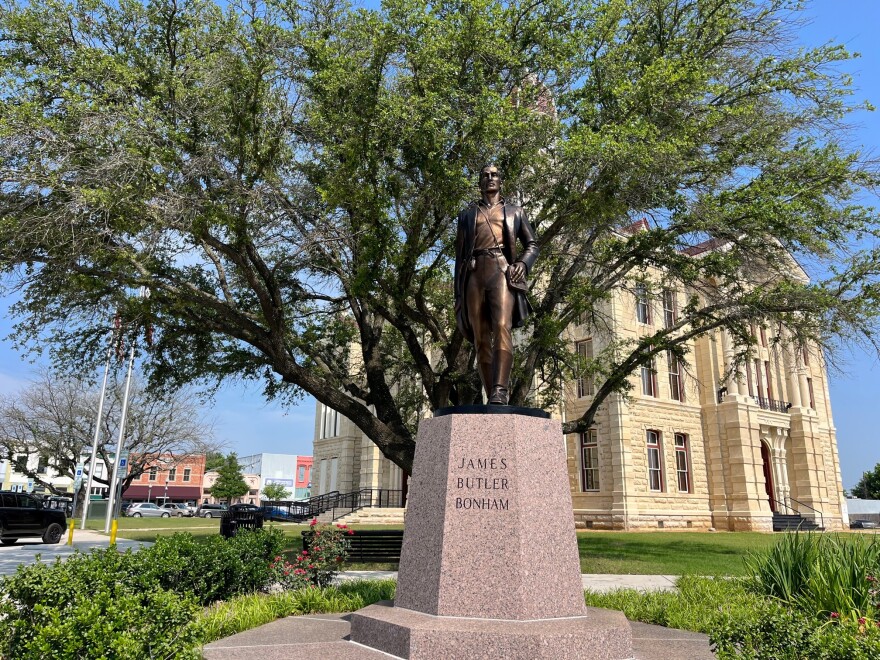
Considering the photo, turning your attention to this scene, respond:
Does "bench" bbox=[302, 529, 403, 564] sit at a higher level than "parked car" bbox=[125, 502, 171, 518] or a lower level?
higher

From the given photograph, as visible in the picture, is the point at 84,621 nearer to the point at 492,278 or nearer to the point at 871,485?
the point at 492,278

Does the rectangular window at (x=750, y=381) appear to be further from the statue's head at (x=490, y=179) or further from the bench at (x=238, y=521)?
the statue's head at (x=490, y=179)

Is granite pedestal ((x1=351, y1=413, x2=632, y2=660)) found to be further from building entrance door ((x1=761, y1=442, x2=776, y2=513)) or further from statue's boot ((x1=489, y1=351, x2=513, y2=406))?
building entrance door ((x1=761, y1=442, x2=776, y2=513))

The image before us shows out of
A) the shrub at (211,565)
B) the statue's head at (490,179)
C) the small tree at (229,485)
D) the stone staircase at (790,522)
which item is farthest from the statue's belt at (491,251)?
the small tree at (229,485)

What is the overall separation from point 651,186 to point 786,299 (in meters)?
4.15

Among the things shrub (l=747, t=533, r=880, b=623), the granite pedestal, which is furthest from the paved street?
shrub (l=747, t=533, r=880, b=623)

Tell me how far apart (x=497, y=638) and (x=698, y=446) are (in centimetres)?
3099

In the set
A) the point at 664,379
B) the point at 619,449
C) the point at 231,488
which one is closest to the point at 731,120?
the point at 619,449

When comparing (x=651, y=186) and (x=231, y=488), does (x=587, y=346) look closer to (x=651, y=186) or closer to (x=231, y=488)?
(x=651, y=186)

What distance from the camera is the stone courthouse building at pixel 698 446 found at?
30.2 metres

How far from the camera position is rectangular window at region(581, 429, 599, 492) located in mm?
31516

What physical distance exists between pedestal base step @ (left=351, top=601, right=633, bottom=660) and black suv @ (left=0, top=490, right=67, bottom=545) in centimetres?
1999

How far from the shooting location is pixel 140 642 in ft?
12.5

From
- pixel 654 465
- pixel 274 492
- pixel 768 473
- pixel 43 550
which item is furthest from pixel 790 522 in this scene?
pixel 274 492
